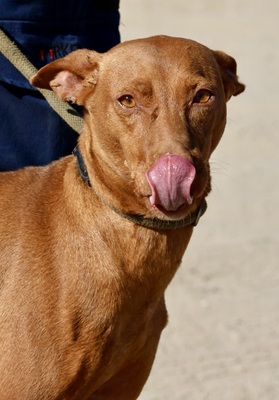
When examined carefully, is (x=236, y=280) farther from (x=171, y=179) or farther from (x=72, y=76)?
(x=171, y=179)

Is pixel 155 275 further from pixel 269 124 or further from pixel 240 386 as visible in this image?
pixel 269 124

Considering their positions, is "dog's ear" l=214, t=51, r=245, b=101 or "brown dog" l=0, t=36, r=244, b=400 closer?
"brown dog" l=0, t=36, r=244, b=400

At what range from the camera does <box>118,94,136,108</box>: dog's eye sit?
12.5 feet

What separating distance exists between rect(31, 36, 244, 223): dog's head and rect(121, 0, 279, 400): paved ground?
5.07ft

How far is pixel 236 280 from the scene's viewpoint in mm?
6754

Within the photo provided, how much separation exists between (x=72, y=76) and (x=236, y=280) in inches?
115

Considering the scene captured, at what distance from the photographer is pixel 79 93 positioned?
411 cm

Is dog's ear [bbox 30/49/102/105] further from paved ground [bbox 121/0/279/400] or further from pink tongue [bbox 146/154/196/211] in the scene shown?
paved ground [bbox 121/0/279/400]

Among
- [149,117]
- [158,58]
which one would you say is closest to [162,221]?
[149,117]

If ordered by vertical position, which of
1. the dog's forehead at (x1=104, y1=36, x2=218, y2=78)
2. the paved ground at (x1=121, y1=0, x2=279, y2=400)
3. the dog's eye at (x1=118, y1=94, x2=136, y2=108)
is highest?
the dog's forehead at (x1=104, y1=36, x2=218, y2=78)

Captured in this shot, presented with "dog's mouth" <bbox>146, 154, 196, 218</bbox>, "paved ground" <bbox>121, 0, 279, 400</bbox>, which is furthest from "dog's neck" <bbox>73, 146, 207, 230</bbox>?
"paved ground" <bbox>121, 0, 279, 400</bbox>

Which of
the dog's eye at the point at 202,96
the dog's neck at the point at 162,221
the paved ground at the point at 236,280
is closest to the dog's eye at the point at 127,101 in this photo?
the dog's eye at the point at 202,96

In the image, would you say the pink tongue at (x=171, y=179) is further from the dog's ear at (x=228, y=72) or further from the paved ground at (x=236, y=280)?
the paved ground at (x=236, y=280)

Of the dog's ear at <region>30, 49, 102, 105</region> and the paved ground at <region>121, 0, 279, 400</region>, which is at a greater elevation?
the dog's ear at <region>30, 49, 102, 105</region>
